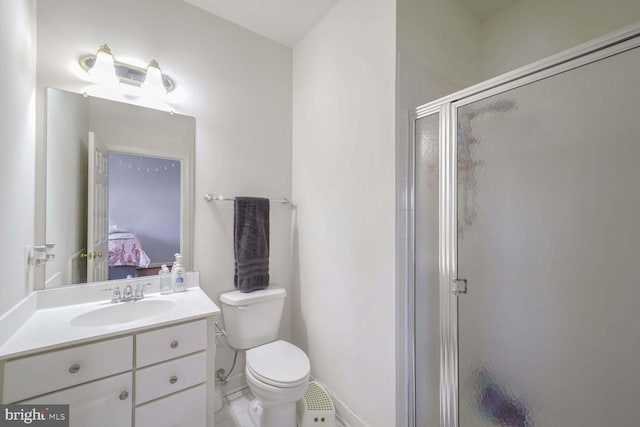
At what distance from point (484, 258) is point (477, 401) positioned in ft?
1.97

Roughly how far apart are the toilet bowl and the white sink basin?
0.56 meters

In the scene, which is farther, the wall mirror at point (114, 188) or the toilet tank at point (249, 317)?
the toilet tank at point (249, 317)

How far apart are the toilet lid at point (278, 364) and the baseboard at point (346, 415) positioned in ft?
1.28

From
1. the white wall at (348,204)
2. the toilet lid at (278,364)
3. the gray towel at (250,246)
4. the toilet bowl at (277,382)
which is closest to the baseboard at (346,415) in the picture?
the white wall at (348,204)

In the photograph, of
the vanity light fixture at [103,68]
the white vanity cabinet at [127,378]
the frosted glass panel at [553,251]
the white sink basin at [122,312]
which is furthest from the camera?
the vanity light fixture at [103,68]

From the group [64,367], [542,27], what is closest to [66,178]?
[64,367]

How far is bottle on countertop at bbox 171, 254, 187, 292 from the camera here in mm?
1514

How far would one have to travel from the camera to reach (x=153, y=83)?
148cm

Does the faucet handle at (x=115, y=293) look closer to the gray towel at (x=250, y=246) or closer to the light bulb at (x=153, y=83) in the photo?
the gray towel at (x=250, y=246)

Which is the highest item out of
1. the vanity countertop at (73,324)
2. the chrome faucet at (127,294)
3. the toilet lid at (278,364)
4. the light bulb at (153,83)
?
the light bulb at (153,83)

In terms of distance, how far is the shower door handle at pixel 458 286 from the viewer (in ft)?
3.68

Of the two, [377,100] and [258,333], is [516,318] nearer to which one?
[377,100]

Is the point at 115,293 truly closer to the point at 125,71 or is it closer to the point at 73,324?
the point at 73,324

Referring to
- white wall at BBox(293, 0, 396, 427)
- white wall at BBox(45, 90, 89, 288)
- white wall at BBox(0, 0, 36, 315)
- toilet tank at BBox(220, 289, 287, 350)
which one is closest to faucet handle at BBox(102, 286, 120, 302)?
white wall at BBox(45, 90, 89, 288)
